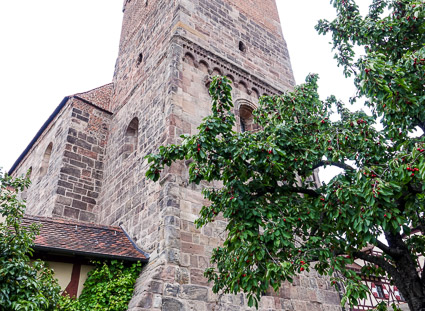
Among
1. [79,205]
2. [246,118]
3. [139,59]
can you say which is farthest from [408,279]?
[139,59]

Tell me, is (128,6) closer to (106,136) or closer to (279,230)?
(106,136)

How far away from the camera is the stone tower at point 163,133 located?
23.6 ft

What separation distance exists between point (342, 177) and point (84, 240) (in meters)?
5.27

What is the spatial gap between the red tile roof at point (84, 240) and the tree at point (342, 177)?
2187mm

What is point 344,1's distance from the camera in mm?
6910

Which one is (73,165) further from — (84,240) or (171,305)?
(171,305)

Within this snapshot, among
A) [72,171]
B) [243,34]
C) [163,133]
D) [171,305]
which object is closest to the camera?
[171,305]

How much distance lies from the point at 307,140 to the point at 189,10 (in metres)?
6.65

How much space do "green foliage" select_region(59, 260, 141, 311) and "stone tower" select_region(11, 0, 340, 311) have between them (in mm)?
269

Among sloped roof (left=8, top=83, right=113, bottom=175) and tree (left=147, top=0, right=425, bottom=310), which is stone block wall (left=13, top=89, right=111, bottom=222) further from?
tree (left=147, top=0, right=425, bottom=310)

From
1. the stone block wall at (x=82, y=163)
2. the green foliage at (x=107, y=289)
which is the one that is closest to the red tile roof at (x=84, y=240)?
the green foliage at (x=107, y=289)

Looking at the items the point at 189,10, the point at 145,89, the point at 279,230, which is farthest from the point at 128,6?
the point at 279,230

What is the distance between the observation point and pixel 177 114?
8.79 m

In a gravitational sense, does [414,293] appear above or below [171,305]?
below
